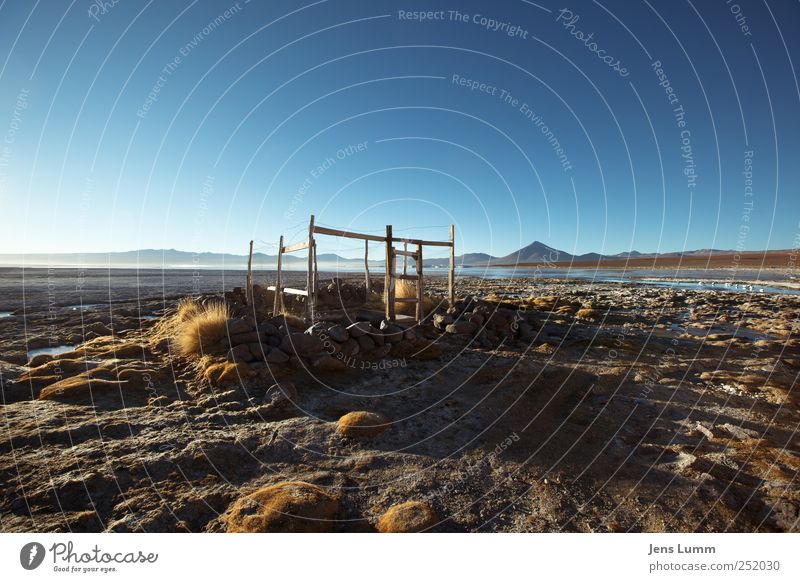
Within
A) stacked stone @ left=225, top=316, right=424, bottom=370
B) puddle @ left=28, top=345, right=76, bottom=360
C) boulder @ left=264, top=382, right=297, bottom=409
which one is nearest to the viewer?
boulder @ left=264, top=382, right=297, bottom=409

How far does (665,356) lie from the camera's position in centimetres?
920

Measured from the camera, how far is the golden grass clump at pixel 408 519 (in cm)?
318

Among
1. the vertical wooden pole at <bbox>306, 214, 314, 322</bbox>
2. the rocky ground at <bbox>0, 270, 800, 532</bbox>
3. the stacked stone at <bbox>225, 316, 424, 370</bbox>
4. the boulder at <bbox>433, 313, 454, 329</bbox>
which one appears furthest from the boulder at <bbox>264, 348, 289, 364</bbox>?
the boulder at <bbox>433, 313, 454, 329</bbox>

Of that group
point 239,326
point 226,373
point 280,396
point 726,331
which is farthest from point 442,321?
point 726,331

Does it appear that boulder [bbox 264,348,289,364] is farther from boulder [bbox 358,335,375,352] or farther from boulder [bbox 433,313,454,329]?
boulder [bbox 433,313,454,329]

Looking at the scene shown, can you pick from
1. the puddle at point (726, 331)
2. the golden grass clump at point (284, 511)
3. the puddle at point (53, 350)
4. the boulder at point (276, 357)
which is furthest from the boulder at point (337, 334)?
the puddle at point (726, 331)

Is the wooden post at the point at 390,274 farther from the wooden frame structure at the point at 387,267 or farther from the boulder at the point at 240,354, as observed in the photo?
the boulder at the point at 240,354

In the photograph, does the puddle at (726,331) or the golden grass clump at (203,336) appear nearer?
the golden grass clump at (203,336)

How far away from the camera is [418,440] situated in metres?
4.93

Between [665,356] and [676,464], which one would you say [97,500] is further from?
[665,356]

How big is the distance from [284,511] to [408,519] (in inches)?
45.3
